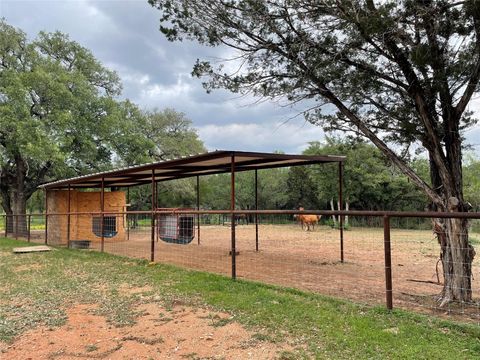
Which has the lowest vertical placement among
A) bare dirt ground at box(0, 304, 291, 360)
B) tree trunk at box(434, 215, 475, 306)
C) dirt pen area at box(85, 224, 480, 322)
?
bare dirt ground at box(0, 304, 291, 360)

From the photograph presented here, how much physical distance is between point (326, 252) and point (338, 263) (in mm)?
1842

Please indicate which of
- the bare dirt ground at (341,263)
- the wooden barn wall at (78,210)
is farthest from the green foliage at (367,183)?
the wooden barn wall at (78,210)

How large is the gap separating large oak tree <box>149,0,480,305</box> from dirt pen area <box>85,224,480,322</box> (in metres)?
0.97

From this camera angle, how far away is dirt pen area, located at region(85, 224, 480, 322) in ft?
19.4

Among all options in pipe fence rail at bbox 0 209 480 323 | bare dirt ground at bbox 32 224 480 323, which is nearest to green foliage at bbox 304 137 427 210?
pipe fence rail at bbox 0 209 480 323

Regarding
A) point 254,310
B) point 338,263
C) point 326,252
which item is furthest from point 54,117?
point 254,310

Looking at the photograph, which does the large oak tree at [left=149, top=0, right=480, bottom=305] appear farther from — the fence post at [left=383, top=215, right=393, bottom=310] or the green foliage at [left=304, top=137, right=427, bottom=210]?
the green foliage at [left=304, top=137, right=427, bottom=210]

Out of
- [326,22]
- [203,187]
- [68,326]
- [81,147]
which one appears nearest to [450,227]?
[326,22]

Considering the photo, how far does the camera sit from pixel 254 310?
Result: 16.2ft

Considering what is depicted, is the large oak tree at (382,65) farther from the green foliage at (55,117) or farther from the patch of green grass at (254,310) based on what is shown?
the green foliage at (55,117)

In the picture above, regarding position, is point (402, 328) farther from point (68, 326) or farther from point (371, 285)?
point (68, 326)

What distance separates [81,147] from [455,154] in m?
16.1

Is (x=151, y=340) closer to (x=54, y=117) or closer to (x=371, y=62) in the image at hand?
(x=371, y=62)

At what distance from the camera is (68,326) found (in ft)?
15.3
